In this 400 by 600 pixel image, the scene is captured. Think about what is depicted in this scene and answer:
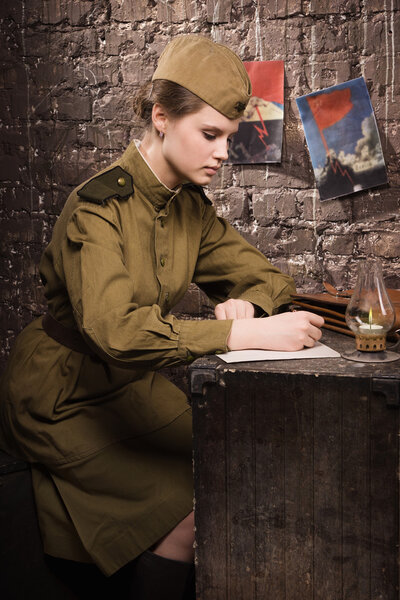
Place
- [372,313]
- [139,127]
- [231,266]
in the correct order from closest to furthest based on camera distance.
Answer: [372,313] < [231,266] < [139,127]

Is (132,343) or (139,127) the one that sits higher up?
(139,127)

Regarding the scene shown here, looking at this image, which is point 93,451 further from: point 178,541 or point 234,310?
point 234,310

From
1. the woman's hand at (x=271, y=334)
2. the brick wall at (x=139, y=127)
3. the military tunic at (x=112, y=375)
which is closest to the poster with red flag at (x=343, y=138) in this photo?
the brick wall at (x=139, y=127)

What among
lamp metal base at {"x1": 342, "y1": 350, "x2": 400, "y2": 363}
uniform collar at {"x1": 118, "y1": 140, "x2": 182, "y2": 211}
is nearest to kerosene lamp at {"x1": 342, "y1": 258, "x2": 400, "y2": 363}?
lamp metal base at {"x1": 342, "y1": 350, "x2": 400, "y2": 363}

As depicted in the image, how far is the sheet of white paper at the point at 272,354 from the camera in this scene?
1.63 m

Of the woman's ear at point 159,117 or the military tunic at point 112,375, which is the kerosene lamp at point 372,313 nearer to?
the military tunic at point 112,375

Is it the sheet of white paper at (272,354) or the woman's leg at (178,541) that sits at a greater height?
the sheet of white paper at (272,354)

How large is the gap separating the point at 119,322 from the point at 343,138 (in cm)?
169

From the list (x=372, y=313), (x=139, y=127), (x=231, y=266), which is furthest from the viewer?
(x=139, y=127)

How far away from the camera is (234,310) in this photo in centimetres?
196

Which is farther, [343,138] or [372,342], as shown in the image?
[343,138]

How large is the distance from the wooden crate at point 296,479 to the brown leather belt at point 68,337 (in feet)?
1.55

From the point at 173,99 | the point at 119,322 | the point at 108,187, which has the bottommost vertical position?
the point at 119,322

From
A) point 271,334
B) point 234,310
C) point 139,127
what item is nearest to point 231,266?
point 234,310
